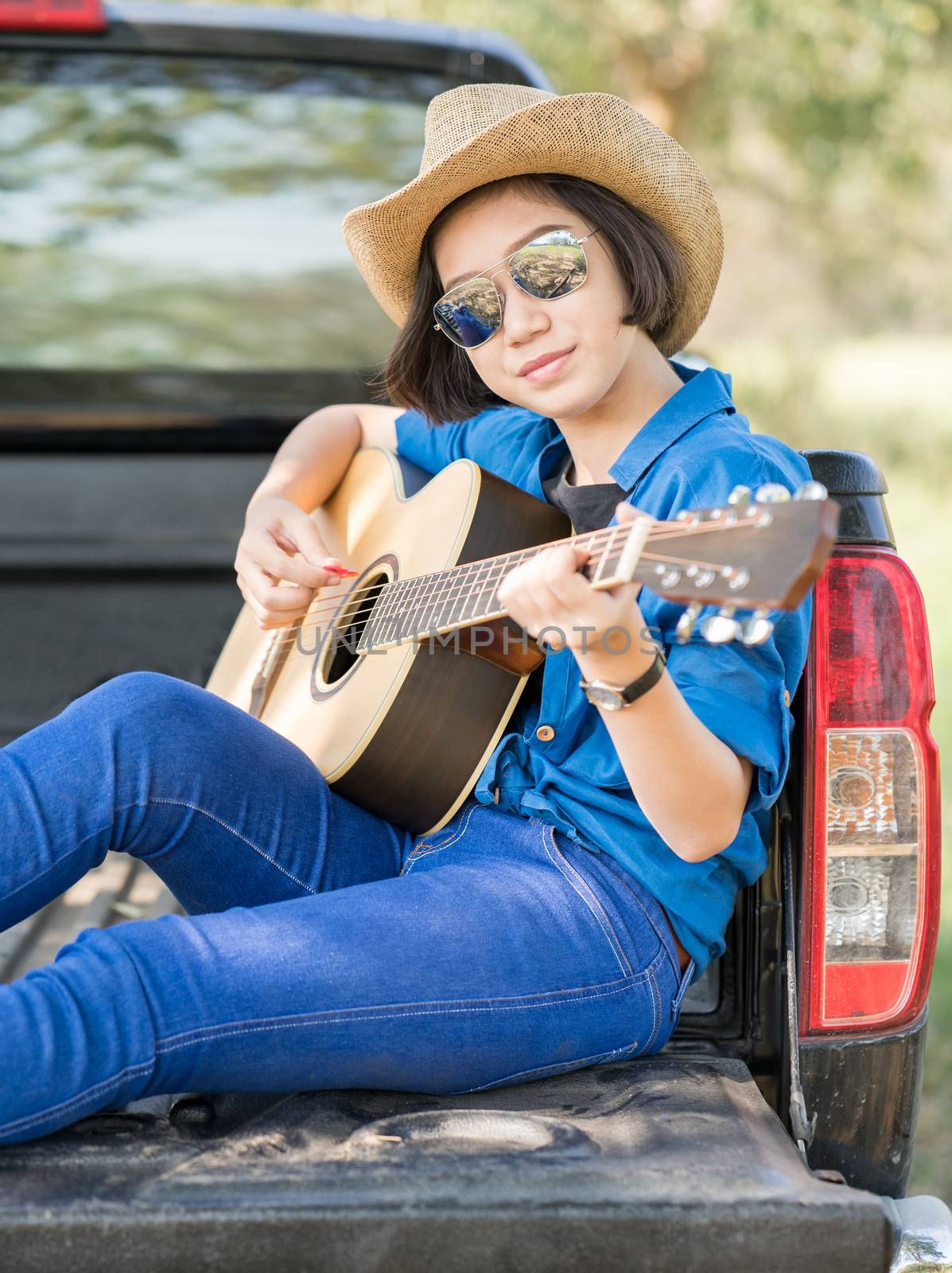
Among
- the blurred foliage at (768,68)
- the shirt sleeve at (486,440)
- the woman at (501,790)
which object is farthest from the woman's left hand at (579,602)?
the blurred foliage at (768,68)

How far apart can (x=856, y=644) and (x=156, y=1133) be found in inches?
39.3

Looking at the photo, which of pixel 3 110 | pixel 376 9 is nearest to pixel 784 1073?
pixel 3 110

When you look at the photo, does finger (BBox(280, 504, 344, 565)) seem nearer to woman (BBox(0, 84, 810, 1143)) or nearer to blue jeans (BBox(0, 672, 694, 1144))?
woman (BBox(0, 84, 810, 1143))

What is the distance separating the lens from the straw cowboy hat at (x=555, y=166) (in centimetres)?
179

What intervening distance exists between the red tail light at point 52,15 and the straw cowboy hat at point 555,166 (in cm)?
99

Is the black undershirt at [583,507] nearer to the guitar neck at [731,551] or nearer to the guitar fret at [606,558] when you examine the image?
the guitar neck at [731,551]

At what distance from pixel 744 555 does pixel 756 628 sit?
0.08 meters

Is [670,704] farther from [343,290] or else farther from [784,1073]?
[343,290]

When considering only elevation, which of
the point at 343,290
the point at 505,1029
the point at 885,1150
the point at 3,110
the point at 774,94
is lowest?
the point at 885,1150

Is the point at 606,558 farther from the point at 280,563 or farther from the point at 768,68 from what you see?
the point at 768,68

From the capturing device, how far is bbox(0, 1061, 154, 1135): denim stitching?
138 centimetres

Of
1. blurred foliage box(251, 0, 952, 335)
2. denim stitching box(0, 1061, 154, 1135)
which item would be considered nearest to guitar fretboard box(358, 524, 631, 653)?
denim stitching box(0, 1061, 154, 1135)

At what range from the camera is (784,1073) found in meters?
1.79

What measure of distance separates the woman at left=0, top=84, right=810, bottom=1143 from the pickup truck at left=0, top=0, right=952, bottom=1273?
89 millimetres
